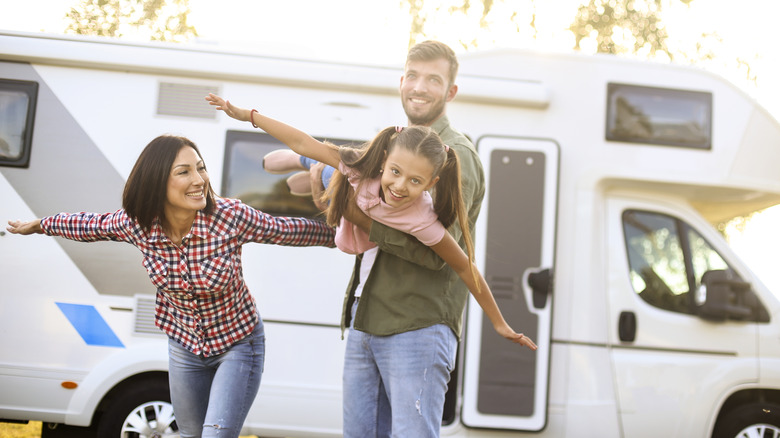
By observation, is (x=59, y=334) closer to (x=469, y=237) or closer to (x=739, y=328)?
(x=469, y=237)

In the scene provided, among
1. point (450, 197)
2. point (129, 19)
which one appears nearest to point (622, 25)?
point (129, 19)

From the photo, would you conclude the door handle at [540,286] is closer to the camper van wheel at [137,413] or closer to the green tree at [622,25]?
the camper van wheel at [137,413]

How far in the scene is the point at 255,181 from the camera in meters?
4.63

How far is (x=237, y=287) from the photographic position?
2795 mm

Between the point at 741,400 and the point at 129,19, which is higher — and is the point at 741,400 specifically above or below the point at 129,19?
below

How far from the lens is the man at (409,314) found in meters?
2.34

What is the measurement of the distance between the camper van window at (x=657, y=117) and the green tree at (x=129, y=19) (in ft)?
38.3

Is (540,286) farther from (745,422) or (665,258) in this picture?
(745,422)

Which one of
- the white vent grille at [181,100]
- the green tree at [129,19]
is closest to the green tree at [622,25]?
the green tree at [129,19]

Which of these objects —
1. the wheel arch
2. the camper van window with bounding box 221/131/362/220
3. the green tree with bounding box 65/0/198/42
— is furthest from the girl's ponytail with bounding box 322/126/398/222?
the green tree with bounding box 65/0/198/42

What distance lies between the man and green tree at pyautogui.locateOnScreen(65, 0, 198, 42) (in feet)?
42.0

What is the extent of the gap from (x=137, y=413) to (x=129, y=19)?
38.5 feet

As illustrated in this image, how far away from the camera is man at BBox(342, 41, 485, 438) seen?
7.66 feet

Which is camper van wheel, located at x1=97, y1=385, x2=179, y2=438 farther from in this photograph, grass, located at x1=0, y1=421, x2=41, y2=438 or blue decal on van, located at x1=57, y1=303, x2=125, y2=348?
grass, located at x1=0, y1=421, x2=41, y2=438
